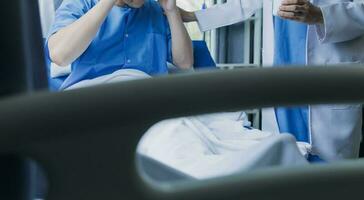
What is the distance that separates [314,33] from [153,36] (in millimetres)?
621

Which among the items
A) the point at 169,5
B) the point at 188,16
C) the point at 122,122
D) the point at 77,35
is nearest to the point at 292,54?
the point at 188,16

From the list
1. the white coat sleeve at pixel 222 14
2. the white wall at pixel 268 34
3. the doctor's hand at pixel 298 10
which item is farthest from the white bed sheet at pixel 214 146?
the white wall at pixel 268 34

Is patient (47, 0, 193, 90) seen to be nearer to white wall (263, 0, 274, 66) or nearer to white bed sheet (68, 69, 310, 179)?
white bed sheet (68, 69, 310, 179)

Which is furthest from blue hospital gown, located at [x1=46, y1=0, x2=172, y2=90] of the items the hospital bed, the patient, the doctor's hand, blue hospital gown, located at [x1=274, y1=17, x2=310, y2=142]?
the hospital bed

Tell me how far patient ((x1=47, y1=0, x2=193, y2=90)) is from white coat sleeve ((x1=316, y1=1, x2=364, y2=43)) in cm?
50

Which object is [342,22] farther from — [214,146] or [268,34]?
[214,146]

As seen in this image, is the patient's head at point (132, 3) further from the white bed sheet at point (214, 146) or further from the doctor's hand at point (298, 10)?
the doctor's hand at point (298, 10)

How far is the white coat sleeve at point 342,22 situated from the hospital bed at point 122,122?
4.15 ft

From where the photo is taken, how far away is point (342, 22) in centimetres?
156

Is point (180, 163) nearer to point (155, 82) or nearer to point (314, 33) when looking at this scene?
point (155, 82)

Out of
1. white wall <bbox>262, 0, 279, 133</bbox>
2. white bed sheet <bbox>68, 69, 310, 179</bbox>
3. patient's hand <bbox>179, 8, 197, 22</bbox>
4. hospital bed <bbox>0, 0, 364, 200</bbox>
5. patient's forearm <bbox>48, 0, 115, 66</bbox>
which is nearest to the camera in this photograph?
hospital bed <bbox>0, 0, 364, 200</bbox>

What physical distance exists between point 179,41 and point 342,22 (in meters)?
0.59

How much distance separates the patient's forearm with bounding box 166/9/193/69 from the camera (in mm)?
1587

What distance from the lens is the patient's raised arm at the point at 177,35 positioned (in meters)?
1.58
